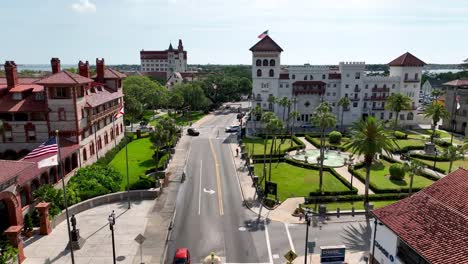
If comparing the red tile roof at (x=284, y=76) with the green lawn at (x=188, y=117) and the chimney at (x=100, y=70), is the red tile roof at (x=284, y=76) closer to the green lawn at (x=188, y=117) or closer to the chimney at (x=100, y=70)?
the green lawn at (x=188, y=117)

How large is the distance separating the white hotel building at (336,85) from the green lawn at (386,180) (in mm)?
38300

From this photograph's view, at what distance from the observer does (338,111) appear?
96.0 metres

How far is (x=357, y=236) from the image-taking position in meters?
35.4

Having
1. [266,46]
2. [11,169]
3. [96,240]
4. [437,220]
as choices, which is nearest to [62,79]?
[11,169]

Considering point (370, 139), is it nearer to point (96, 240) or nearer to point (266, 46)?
point (96, 240)

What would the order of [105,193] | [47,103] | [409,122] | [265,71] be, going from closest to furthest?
[105,193] < [47,103] < [265,71] < [409,122]

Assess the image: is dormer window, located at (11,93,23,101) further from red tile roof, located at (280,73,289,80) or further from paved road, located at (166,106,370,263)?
red tile roof, located at (280,73,289,80)

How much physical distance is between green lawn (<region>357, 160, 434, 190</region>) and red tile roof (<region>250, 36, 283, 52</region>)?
140ft

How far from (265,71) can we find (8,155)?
60.4 m

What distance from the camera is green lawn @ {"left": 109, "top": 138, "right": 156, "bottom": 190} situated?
2060 inches

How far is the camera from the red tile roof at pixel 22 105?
4800 centimetres

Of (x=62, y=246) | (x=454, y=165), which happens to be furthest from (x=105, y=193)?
(x=454, y=165)

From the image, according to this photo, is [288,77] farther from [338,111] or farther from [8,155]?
[8,155]

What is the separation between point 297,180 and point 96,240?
93.5 ft
